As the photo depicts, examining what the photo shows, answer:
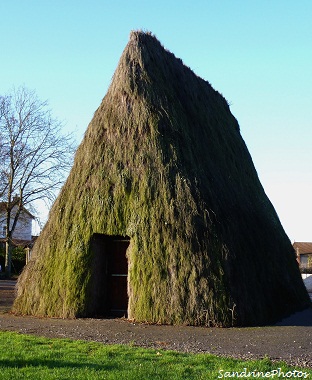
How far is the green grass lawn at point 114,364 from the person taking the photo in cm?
720

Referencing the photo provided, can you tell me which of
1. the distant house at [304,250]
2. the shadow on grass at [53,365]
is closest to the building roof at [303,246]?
the distant house at [304,250]

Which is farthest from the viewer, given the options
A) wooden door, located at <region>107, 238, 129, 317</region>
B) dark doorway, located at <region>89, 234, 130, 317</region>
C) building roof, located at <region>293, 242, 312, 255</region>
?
building roof, located at <region>293, 242, 312, 255</region>

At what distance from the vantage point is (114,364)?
7887 millimetres

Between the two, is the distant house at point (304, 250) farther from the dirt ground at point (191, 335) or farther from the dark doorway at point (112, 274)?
the dirt ground at point (191, 335)

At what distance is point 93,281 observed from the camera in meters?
14.2

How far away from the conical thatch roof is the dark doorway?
302 mm

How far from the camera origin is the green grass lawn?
7.20 metres

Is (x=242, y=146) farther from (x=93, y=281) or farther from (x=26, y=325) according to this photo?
(x=26, y=325)

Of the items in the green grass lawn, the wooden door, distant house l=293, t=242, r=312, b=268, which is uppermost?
distant house l=293, t=242, r=312, b=268

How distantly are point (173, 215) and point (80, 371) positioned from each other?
22.9 ft

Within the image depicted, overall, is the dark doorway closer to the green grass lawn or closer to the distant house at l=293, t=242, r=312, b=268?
the green grass lawn

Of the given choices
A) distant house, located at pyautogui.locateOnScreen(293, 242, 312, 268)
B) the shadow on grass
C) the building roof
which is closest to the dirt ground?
the shadow on grass

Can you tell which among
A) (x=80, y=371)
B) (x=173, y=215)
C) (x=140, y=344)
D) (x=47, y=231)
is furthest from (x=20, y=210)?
(x=80, y=371)

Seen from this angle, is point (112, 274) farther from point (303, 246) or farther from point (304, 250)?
point (303, 246)
